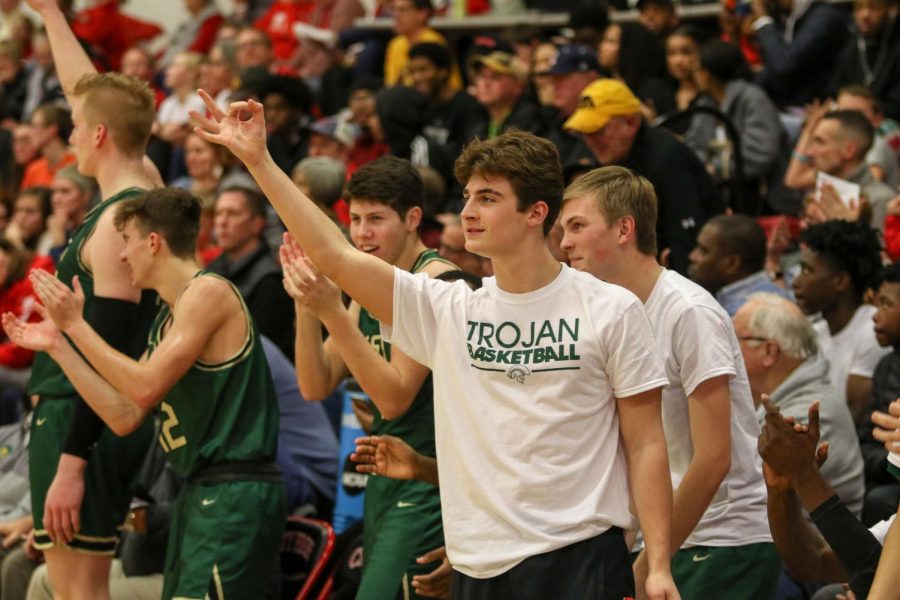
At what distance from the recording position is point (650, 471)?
12.5 feet

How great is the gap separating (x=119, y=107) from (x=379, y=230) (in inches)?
Result: 55.0

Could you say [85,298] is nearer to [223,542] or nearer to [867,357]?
[223,542]

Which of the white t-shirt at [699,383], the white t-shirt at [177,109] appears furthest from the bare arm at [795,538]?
the white t-shirt at [177,109]

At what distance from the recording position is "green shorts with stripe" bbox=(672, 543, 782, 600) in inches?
177

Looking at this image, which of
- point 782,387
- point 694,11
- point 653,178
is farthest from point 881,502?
point 694,11

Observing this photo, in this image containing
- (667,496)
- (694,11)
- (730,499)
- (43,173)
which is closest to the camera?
(667,496)

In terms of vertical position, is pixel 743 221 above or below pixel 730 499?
above

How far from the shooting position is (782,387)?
5770mm

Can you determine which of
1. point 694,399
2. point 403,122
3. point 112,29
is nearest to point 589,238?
point 694,399

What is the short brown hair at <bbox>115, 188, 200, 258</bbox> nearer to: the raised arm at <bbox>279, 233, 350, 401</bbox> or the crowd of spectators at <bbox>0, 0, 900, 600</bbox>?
the crowd of spectators at <bbox>0, 0, 900, 600</bbox>

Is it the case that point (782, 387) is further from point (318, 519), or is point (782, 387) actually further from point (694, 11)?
point (694, 11)

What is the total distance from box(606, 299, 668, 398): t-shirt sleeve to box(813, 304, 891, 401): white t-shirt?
2992mm

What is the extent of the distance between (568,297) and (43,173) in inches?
360

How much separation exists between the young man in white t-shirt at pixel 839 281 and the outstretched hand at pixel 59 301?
3.48 m
